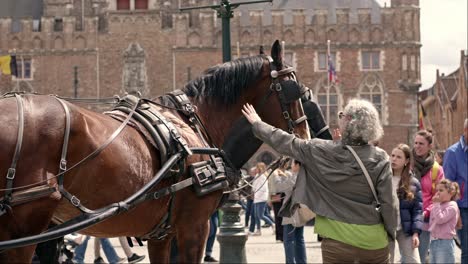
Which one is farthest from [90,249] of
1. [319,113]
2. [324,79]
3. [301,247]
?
[324,79]

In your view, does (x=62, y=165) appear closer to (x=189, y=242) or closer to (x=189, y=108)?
(x=189, y=242)

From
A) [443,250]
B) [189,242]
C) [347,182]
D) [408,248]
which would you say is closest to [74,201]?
[189,242]

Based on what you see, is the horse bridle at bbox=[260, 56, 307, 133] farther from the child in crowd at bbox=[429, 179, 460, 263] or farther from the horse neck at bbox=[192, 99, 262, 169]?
the child in crowd at bbox=[429, 179, 460, 263]

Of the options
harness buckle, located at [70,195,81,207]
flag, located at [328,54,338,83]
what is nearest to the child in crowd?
harness buckle, located at [70,195,81,207]

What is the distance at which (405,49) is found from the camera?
37.5 m

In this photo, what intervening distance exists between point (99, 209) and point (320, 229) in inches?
47.2

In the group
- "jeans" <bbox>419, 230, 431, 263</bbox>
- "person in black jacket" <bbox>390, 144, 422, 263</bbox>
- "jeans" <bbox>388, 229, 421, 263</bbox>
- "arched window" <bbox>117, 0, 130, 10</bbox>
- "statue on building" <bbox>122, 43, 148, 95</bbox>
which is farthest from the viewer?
"arched window" <bbox>117, 0, 130, 10</bbox>

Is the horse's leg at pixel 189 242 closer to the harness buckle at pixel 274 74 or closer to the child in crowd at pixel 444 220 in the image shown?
the harness buckle at pixel 274 74

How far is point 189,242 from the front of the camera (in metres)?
4.76

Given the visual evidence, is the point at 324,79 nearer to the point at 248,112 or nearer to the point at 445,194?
the point at 445,194

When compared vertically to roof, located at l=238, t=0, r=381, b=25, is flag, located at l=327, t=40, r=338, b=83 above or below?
below

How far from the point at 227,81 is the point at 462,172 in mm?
3622

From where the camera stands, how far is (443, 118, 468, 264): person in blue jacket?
8.04 metres

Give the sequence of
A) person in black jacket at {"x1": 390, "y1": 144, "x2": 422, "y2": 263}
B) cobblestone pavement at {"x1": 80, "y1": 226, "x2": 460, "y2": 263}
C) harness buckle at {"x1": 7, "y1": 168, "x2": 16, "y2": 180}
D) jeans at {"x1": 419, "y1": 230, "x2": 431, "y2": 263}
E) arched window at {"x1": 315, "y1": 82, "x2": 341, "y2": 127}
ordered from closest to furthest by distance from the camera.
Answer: harness buckle at {"x1": 7, "y1": 168, "x2": 16, "y2": 180}
person in black jacket at {"x1": 390, "y1": 144, "x2": 422, "y2": 263}
jeans at {"x1": 419, "y1": 230, "x2": 431, "y2": 263}
cobblestone pavement at {"x1": 80, "y1": 226, "x2": 460, "y2": 263}
arched window at {"x1": 315, "y1": 82, "x2": 341, "y2": 127}
